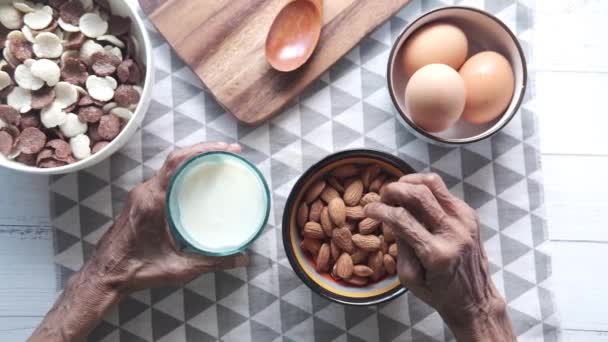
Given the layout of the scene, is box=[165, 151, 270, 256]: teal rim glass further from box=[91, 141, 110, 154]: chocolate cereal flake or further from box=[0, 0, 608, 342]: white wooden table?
box=[0, 0, 608, 342]: white wooden table

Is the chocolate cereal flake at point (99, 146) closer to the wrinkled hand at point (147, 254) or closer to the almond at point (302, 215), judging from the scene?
the wrinkled hand at point (147, 254)

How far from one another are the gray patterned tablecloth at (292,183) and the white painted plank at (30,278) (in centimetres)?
2

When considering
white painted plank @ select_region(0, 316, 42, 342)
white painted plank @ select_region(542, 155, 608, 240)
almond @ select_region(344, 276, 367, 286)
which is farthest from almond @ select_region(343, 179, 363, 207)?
white painted plank @ select_region(0, 316, 42, 342)

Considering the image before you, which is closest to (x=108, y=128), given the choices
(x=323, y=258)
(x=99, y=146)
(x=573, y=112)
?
(x=99, y=146)

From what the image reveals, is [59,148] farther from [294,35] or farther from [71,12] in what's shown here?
[294,35]

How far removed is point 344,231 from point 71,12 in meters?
0.51

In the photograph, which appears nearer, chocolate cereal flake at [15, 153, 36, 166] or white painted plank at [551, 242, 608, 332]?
chocolate cereal flake at [15, 153, 36, 166]

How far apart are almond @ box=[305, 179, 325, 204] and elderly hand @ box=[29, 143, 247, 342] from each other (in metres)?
0.13

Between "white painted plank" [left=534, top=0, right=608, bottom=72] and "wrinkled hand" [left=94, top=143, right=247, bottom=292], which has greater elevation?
"white painted plank" [left=534, top=0, right=608, bottom=72]

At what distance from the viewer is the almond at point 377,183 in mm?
833

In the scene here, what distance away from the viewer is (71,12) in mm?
810

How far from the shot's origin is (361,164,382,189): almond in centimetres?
83

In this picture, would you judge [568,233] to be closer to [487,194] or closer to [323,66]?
[487,194]

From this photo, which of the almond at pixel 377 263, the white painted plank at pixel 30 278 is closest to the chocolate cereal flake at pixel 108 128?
the white painted plank at pixel 30 278
